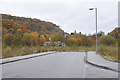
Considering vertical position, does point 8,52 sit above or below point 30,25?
below

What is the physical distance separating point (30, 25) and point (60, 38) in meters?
27.8

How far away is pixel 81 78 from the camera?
18.2 feet

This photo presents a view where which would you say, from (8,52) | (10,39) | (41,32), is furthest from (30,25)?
(8,52)

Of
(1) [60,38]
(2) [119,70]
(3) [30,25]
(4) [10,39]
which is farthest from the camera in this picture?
(3) [30,25]

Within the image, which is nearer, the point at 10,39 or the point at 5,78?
the point at 5,78

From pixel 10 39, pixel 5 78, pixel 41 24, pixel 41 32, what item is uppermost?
pixel 41 24

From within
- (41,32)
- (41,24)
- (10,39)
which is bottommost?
(10,39)

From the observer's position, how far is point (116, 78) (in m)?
5.68

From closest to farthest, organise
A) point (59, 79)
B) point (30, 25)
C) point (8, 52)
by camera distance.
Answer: point (59, 79) → point (8, 52) → point (30, 25)

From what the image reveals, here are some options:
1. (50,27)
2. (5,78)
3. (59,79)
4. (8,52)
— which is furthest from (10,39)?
(50,27)

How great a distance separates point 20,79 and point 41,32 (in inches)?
2836

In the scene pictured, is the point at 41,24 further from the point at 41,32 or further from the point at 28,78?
the point at 28,78

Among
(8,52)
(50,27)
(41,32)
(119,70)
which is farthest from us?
(50,27)

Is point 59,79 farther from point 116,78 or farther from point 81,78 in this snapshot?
point 116,78
